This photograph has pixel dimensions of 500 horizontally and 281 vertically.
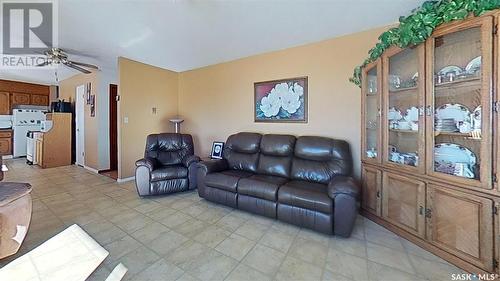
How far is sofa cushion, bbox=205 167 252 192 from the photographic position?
2801 millimetres

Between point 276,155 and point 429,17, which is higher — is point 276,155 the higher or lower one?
the lower one

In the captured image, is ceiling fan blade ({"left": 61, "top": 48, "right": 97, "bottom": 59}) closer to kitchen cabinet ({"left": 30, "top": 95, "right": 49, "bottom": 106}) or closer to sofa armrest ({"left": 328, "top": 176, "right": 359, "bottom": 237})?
sofa armrest ({"left": 328, "top": 176, "right": 359, "bottom": 237})

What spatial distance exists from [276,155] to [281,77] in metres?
1.30

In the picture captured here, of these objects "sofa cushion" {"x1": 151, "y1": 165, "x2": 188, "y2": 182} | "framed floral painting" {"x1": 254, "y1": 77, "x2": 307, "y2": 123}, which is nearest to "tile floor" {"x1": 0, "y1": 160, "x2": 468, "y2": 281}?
"sofa cushion" {"x1": 151, "y1": 165, "x2": 188, "y2": 182}

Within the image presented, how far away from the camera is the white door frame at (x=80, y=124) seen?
17.9 feet

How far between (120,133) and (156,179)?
1477 mm

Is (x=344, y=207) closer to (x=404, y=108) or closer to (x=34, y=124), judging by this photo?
(x=404, y=108)

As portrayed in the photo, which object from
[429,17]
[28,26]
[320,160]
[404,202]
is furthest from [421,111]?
[28,26]

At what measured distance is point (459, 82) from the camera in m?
1.78

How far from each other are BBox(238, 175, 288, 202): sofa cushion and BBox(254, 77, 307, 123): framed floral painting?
1.12m

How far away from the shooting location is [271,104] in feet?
12.0

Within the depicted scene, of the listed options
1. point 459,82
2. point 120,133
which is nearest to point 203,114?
point 120,133

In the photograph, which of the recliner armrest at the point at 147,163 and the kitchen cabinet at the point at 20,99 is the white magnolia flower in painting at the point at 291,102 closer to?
the recliner armrest at the point at 147,163

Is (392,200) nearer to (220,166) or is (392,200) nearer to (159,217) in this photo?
(220,166)
